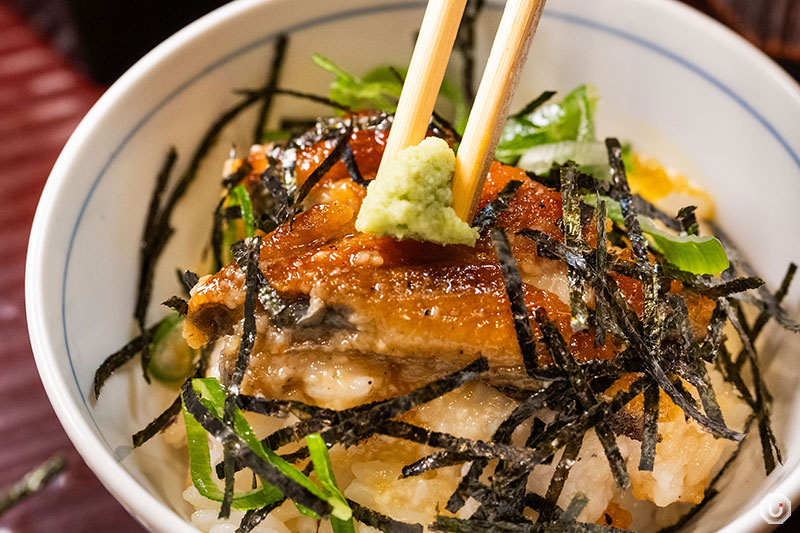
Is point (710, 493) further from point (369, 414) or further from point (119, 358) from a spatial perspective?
point (119, 358)

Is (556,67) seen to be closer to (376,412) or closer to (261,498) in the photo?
(376,412)

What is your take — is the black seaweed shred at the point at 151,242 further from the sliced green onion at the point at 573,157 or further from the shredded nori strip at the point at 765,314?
the shredded nori strip at the point at 765,314

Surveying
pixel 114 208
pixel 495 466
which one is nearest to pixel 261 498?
pixel 495 466

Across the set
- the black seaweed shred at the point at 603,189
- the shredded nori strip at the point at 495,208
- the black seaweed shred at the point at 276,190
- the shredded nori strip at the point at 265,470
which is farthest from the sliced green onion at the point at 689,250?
the shredded nori strip at the point at 265,470

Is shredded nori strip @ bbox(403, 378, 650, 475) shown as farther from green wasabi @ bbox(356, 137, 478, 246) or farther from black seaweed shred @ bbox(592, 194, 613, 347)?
green wasabi @ bbox(356, 137, 478, 246)

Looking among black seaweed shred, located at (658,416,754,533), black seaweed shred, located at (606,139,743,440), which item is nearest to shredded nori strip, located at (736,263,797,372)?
black seaweed shred, located at (658,416,754,533)

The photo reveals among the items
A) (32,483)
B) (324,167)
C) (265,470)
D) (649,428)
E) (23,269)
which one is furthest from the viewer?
(23,269)

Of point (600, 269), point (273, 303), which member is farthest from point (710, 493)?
point (273, 303)
